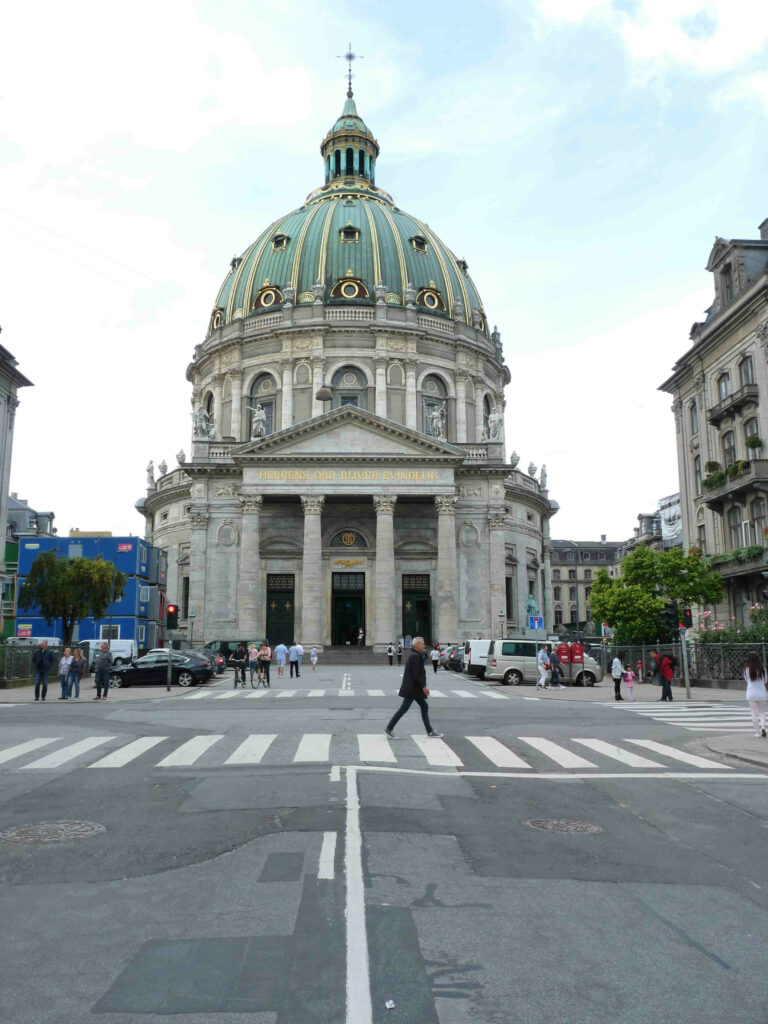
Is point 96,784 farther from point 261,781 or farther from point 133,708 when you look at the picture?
point 133,708

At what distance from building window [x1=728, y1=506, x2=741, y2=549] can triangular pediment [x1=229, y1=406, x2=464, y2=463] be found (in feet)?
60.8

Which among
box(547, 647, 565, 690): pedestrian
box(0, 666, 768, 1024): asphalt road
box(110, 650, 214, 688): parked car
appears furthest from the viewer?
box(110, 650, 214, 688): parked car

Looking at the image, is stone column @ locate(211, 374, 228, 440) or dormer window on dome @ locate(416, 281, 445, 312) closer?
dormer window on dome @ locate(416, 281, 445, 312)

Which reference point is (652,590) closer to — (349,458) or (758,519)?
(758,519)

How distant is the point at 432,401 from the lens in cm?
7262

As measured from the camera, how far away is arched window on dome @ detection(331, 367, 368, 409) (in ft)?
230

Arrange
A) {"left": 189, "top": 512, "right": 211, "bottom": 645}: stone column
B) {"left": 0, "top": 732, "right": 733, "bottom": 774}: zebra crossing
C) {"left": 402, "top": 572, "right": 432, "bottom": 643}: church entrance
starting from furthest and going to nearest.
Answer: {"left": 402, "top": 572, "right": 432, "bottom": 643}: church entrance → {"left": 189, "top": 512, "right": 211, "bottom": 645}: stone column → {"left": 0, "top": 732, "right": 733, "bottom": 774}: zebra crossing

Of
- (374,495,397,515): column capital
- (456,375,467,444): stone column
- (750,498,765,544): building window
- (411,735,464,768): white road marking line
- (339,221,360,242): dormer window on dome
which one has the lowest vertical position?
(411,735,464,768): white road marking line

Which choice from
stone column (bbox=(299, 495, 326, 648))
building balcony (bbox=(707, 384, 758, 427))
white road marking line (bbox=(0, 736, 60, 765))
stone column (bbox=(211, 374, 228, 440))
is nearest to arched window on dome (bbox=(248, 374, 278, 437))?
stone column (bbox=(211, 374, 228, 440))

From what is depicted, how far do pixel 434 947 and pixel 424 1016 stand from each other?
94 centimetres

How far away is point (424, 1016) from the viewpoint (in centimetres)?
477

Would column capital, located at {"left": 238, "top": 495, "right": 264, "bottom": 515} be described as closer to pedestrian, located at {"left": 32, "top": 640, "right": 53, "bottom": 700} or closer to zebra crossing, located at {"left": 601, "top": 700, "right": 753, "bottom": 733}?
pedestrian, located at {"left": 32, "top": 640, "right": 53, "bottom": 700}

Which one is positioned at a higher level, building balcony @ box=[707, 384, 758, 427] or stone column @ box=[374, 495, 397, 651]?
building balcony @ box=[707, 384, 758, 427]

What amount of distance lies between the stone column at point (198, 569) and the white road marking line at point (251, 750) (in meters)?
44.8
